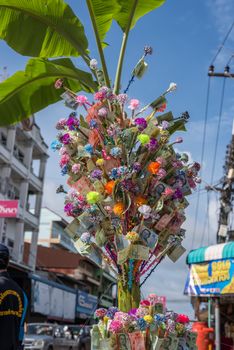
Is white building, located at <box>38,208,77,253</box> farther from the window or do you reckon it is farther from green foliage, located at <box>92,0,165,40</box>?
green foliage, located at <box>92,0,165,40</box>

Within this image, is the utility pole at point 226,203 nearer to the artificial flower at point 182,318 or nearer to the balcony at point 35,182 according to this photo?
the balcony at point 35,182

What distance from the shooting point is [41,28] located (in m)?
6.40

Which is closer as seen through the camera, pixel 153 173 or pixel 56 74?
pixel 153 173

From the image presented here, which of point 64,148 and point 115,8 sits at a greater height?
point 115,8

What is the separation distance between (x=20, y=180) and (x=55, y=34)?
31.1 meters

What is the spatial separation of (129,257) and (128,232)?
9.8 inches

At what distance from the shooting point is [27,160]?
37438 mm

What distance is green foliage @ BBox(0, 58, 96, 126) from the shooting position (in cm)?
618

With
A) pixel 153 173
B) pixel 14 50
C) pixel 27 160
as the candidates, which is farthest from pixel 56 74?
pixel 27 160

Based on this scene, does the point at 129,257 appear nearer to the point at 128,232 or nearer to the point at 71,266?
the point at 128,232

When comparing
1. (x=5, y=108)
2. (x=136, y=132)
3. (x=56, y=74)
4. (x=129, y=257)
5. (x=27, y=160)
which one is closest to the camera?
(x=129, y=257)

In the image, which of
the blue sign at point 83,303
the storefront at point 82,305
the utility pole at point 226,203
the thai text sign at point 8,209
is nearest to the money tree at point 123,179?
the thai text sign at point 8,209

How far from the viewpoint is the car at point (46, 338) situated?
18.7 metres

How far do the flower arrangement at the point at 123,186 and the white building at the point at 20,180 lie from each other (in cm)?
2690
